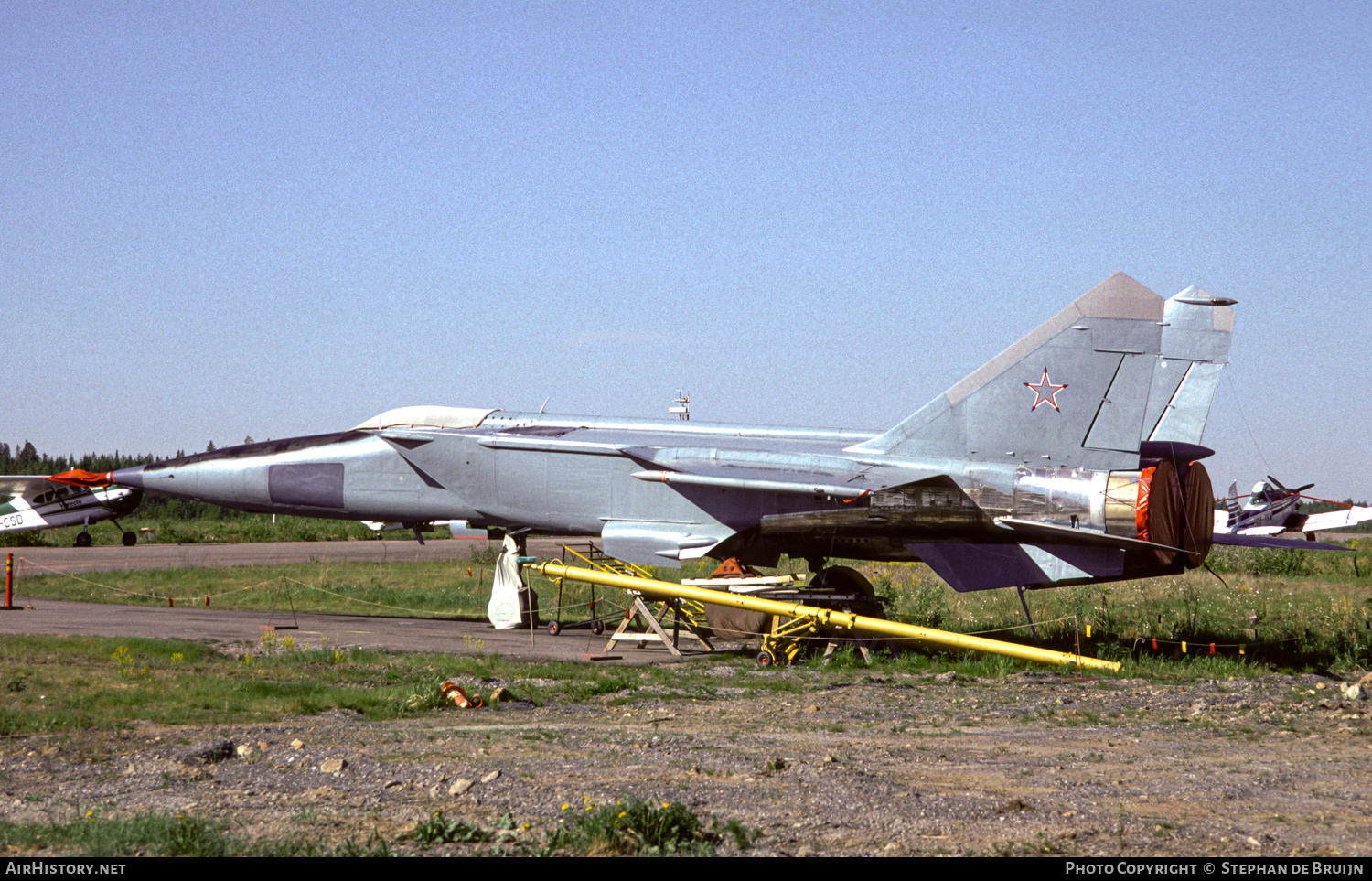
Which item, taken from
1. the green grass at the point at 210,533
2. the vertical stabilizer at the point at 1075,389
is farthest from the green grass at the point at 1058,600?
the green grass at the point at 210,533

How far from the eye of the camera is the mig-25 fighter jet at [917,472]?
14273mm

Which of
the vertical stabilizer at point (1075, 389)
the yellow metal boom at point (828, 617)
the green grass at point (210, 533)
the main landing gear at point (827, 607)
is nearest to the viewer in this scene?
the yellow metal boom at point (828, 617)

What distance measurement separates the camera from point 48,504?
3903 centimetres

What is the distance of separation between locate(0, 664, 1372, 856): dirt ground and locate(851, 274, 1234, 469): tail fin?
3824 mm

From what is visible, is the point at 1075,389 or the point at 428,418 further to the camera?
the point at 428,418

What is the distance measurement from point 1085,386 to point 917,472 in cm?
Result: 257

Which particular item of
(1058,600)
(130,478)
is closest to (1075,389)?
(1058,600)

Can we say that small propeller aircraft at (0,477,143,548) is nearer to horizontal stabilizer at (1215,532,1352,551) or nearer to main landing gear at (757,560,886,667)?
main landing gear at (757,560,886,667)

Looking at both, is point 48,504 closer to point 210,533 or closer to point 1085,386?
point 210,533

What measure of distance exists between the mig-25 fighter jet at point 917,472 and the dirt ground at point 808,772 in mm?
2889

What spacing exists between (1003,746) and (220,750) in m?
6.68

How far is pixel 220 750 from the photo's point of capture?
28.0ft

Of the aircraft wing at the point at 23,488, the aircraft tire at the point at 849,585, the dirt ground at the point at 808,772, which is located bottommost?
the dirt ground at the point at 808,772

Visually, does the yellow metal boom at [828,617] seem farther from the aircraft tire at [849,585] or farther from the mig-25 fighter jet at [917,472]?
the mig-25 fighter jet at [917,472]
